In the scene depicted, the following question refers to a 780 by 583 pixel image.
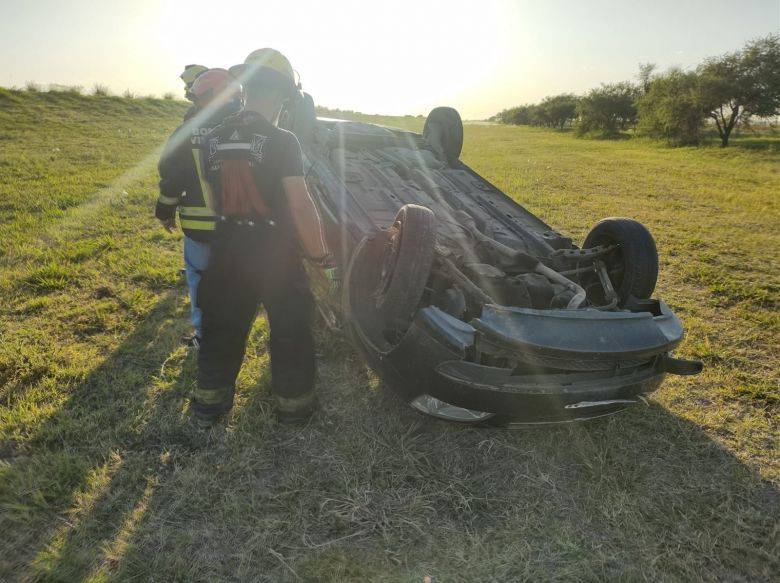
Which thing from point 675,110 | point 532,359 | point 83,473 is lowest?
point 83,473

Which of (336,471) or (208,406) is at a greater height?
(208,406)

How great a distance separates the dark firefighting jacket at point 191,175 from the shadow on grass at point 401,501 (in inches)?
44.8

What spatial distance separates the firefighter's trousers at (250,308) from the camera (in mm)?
2525

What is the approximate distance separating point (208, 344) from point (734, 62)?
105 ft

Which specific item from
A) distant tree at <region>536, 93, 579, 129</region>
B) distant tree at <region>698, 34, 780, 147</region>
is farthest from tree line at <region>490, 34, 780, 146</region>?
distant tree at <region>536, 93, 579, 129</region>

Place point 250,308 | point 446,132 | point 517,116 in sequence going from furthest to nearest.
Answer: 1. point 517,116
2. point 446,132
3. point 250,308

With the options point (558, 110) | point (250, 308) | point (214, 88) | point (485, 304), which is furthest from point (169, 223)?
point (558, 110)

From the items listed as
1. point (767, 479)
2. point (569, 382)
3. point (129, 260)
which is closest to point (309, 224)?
point (569, 382)

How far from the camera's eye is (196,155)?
2449 millimetres

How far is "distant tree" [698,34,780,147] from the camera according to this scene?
2411cm

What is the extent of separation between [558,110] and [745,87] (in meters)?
22.0

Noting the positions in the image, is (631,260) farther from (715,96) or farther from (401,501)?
(715,96)

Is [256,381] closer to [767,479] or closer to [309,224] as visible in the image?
[309,224]

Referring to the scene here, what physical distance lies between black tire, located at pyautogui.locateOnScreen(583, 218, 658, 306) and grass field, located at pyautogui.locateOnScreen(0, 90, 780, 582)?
2.55ft
